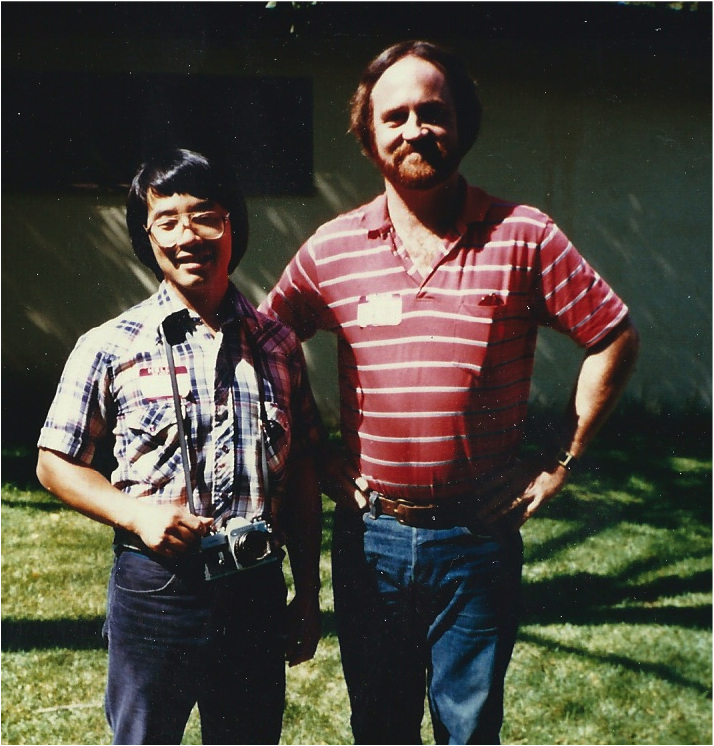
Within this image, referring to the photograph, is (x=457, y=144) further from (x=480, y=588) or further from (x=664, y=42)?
(x=664, y=42)

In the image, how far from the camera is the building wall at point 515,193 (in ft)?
7.79

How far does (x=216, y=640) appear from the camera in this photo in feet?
5.67

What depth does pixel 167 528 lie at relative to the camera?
1637 millimetres

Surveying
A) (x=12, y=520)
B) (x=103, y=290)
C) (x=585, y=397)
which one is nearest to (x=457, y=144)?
(x=585, y=397)

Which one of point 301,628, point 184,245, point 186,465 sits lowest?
point 301,628

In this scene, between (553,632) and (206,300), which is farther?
(553,632)

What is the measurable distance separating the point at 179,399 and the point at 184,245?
345 mm

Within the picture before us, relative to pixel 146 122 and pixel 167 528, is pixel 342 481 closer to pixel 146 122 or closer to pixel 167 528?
pixel 167 528

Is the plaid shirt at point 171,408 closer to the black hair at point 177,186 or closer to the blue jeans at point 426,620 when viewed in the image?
the black hair at point 177,186

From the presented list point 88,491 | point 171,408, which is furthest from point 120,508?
point 171,408

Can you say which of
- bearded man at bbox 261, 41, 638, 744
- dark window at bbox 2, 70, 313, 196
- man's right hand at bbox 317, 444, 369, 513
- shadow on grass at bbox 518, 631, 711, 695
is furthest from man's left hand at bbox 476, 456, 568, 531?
shadow on grass at bbox 518, 631, 711, 695

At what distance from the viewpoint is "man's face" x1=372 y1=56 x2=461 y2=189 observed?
180cm

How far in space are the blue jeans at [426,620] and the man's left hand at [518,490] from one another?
55 mm

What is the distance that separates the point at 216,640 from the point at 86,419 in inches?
22.2
